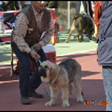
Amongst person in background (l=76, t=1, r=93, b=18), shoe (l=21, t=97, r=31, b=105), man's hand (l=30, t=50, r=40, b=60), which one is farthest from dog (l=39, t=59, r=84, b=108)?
person in background (l=76, t=1, r=93, b=18)

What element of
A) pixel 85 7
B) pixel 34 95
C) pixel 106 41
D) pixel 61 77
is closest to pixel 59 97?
pixel 34 95

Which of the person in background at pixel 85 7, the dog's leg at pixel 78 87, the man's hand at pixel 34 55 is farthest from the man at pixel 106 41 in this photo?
the person in background at pixel 85 7

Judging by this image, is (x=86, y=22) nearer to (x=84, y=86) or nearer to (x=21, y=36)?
Result: (x=84, y=86)

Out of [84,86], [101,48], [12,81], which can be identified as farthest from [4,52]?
[101,48]

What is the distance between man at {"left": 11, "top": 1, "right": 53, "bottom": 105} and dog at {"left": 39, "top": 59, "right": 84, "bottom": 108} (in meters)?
0.51

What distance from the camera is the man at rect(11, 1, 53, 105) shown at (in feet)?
18.9

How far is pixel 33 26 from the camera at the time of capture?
19.4 ft

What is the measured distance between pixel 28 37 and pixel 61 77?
1.02 metres

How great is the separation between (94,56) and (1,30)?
4.20 meters

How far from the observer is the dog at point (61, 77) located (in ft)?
17.5

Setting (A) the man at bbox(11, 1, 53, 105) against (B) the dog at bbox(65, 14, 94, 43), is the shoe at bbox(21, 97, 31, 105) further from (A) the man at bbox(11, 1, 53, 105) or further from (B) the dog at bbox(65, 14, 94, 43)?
(B) the dog at bbox(65, 14, 94, 43)

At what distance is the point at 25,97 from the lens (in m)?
5.99

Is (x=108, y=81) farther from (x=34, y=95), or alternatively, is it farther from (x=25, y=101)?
(x=34, y=95)

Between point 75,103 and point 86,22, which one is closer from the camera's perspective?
point 75,103
